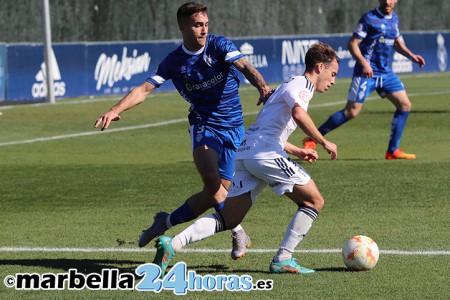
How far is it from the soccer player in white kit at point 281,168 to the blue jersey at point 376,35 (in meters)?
7.86

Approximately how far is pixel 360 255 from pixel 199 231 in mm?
1231

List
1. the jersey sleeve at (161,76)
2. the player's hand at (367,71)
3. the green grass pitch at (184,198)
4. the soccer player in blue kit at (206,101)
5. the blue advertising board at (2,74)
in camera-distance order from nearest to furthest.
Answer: the green grass pitch at (184,198) < the soccer player in blue kit at (206,101) < the jersey sleeve at (161,76) < the player's hand at (367,71) < the blue advertising board at (2,74)

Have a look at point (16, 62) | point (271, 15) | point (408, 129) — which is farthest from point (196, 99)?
point (271, 15)

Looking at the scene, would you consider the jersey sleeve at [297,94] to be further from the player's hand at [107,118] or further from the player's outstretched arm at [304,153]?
the player's hand at [107,118]

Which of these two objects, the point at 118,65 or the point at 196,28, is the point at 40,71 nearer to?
the point at 118,65

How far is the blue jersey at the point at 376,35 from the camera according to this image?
16094 mm

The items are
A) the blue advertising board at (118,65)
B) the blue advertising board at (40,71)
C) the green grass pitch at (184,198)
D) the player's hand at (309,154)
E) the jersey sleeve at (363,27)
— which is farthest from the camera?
the blue advertising board at (118,65)

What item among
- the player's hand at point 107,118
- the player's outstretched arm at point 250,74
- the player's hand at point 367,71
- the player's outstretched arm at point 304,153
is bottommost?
the player's hand at point 367,71

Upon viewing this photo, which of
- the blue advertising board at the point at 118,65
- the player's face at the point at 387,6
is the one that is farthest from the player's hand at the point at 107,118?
the blue advertising board at the point at 118,65

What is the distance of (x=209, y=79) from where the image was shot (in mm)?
8953

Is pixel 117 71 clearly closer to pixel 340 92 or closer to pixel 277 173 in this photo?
pixel 340 92

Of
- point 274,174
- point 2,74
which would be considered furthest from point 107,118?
point 2,74

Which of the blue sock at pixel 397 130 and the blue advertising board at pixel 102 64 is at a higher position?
the blue sock at pixel 397 130

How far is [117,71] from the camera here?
32250 millimetres
